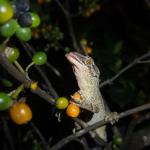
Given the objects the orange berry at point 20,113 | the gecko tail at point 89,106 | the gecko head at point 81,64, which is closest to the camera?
the orange berry at point 20,113

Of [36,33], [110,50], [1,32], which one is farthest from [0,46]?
[110,50]

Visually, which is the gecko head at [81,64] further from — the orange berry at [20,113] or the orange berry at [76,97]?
the orange berry at [20,113]

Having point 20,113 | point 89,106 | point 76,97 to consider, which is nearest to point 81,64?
point 76,97

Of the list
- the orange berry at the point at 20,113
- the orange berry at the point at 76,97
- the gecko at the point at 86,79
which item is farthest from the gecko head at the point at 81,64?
the orange berry at the point at 20,113

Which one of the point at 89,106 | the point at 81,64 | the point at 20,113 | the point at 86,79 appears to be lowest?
the point at 89,106

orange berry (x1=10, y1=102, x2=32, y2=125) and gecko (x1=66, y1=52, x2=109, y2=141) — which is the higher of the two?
orange berry (x1=10, y1=102, x2=32, y2=125)

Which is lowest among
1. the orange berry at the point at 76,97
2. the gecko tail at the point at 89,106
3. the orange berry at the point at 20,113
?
the gecko tail at the point at 89,106

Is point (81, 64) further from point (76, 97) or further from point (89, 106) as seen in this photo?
point (89, 106)

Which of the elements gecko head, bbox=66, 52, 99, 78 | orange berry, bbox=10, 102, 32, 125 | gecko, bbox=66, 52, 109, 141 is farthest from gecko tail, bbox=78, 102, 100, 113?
orange berry, bbox=10, 102, 32, 125

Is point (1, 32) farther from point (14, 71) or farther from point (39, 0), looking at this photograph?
point (39, 0)

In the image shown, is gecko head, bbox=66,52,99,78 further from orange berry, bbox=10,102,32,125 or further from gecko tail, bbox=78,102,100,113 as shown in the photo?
orange berry, bbox=10,102,32,125
